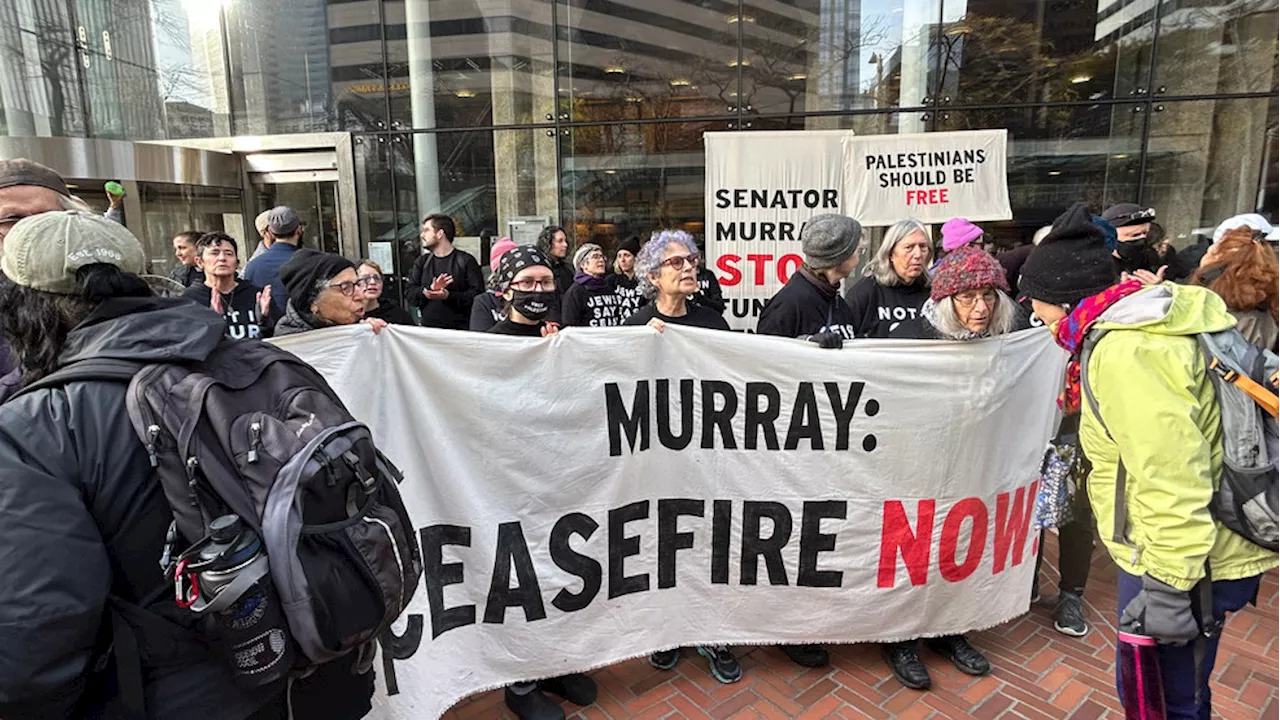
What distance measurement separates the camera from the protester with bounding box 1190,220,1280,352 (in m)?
2.74

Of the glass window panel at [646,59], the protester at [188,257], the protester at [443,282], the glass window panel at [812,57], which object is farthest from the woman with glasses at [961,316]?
the glass window panel at [646,59]

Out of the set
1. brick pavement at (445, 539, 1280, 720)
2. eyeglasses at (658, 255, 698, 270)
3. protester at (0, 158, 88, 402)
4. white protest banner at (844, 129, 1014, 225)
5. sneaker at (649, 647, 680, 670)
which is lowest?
brick pavement at (445, 539, 1280, 720)

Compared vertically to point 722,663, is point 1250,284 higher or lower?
higher

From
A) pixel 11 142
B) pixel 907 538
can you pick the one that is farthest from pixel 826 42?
pixel 11 142

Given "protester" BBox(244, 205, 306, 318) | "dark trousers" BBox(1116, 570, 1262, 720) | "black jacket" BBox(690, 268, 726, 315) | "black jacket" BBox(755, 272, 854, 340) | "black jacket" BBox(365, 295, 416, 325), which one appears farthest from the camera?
"black jacket" BBox(690, 268, 726, 315)

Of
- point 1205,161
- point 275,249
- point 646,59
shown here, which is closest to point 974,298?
point 275,249

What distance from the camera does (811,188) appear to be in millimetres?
6625

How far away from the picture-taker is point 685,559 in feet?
9.90

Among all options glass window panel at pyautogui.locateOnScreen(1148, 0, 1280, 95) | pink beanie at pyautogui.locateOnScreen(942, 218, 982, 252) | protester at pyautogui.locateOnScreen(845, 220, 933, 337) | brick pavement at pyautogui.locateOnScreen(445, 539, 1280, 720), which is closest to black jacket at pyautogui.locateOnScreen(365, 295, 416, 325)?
brick pavement at pyautogui.locateOnScreen(445, 539, 1280, 720)

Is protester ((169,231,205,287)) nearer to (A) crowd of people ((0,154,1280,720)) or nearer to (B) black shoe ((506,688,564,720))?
(A) crowd of people ((0,154,1280,720))

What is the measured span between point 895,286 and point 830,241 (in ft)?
1.68

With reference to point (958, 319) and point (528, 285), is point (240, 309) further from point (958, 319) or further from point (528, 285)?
point (958, 319)

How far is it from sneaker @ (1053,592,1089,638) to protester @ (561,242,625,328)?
10.4ft

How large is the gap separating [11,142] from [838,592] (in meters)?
9.79
